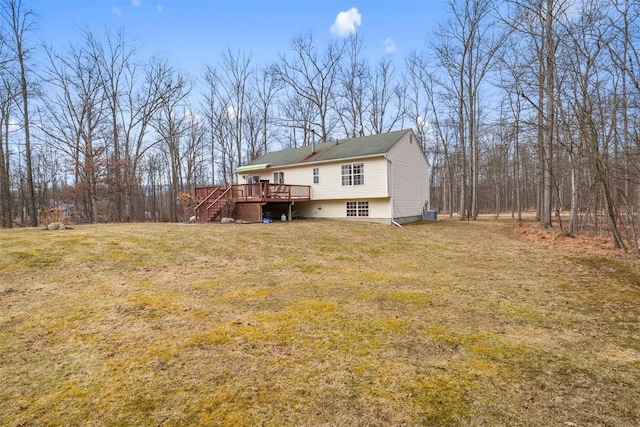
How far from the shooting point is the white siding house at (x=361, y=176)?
1639cm

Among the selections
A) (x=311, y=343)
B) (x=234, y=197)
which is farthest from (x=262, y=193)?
(x=311, y=343)

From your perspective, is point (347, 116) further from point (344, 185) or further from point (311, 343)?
point (311, 343)

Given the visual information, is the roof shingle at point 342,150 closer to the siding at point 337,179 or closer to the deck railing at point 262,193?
the siding at point 337,179

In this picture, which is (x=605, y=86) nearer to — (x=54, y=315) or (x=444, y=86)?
(x=54, y=315)

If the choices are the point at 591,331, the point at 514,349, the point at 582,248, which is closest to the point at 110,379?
the point at 514,349

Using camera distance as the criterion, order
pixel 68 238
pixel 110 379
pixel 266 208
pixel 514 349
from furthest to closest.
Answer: pixel 266 208 < pixel 68 238 < pixel 514 349 < pixel 110 379

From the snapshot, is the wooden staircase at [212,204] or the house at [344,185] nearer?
the wooden staircase at [212,204]

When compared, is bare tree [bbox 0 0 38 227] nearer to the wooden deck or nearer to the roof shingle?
the wooden deck

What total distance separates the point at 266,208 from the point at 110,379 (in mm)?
16511

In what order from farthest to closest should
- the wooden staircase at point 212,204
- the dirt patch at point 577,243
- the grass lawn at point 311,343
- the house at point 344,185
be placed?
the house at point 344,185 < the wooden staircase at point 212,204 < the dirt patch at point 577,243 < the grass lawn at point 311,343

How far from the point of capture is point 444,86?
2477 cm

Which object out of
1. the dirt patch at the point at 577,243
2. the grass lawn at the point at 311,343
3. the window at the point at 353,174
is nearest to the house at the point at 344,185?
the window at the point at 353,174

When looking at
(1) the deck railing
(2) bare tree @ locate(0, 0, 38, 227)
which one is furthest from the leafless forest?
(1) the deck railing

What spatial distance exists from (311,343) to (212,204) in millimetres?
13962
